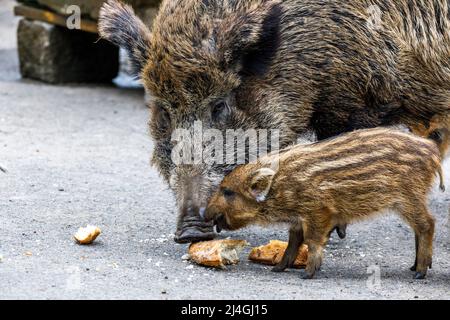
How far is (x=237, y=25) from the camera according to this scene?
5992mm

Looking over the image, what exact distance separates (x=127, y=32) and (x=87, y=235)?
4.46ft

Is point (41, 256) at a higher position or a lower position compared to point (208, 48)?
lower

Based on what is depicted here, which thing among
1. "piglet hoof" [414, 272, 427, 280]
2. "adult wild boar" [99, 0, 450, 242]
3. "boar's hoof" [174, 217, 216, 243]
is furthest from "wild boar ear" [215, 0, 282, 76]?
"piglet hoof" [414, 272, 427, 280]

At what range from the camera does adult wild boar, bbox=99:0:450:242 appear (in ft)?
19.5

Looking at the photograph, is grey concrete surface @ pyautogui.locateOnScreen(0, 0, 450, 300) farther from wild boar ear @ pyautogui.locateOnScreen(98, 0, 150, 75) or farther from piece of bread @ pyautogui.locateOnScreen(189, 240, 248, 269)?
wild boar ear @ pyautogui.locateOnScreen(98, 0, 150, 75)

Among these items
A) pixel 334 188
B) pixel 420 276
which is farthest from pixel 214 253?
pixel 420 276

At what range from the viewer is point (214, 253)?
5.71 m

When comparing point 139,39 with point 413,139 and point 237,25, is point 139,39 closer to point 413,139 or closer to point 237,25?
point 237,25

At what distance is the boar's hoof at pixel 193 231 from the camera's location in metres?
5.71

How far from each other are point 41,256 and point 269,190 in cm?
143

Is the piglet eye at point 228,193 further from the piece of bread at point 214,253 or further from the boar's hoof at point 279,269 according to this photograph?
the boar's hoof at point 279,269

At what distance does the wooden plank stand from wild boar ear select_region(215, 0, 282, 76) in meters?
4.96
